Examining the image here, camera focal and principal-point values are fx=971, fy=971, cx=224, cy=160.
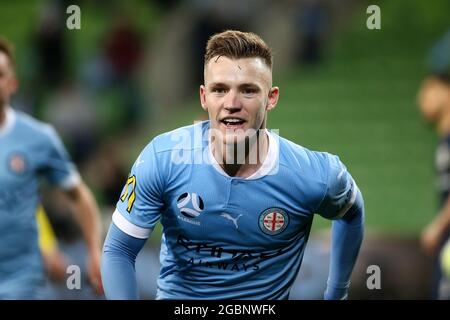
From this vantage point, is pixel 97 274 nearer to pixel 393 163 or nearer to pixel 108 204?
pixel 108 204

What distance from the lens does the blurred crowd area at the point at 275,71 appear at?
34.3ft

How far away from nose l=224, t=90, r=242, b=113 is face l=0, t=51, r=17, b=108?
2.20m

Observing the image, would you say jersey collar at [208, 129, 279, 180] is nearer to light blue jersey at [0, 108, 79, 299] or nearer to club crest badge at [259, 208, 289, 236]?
club crest badge at [259, 208, 289, 236]

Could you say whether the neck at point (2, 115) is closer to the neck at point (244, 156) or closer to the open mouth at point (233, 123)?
the neck at point (244, 156)

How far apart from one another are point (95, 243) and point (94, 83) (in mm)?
5503

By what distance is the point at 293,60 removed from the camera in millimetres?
12125

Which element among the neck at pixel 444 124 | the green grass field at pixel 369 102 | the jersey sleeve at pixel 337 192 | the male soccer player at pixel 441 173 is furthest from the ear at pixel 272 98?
the green grass field at pixel 369 102

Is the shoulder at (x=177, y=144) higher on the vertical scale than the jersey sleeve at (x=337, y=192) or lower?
higher

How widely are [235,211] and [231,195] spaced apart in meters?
0.07

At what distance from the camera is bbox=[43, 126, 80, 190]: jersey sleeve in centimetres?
583

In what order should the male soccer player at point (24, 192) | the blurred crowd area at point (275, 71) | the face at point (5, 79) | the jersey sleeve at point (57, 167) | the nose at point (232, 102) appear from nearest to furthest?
the nose at point (232, 102)
the male soccer player at point (24, 192)
the face at point (5, 79)
the jersey sleeve at point (57, 167)
the blurred crowd area at point (275, 71)

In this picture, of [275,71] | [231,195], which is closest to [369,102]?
[275,71]

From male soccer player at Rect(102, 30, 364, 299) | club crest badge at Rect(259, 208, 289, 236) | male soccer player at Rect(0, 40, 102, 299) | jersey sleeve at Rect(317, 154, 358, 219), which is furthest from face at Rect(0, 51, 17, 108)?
jersey sleeve at Rect(317, 154, 358, 219)
